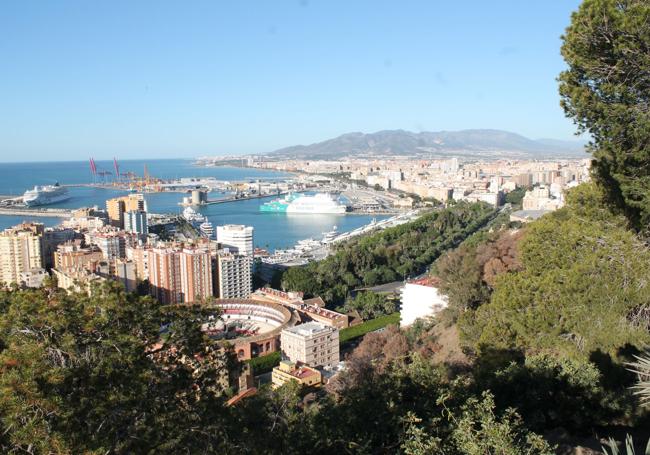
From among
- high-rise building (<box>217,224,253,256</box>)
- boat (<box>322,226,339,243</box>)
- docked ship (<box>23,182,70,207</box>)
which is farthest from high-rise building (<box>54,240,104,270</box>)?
docked ship (<box>23,182,70,207</box>)

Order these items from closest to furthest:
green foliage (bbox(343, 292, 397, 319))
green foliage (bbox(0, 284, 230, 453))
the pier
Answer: green foliage (bbox(0, 284, 230, 453)), green foliage (bbox(343, 292, 397, 319)), the pier

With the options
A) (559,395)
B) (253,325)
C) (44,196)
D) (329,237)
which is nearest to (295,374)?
(253,325)

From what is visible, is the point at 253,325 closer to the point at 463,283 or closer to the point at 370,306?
the point at 370,306

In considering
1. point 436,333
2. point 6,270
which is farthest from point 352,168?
point 436,333

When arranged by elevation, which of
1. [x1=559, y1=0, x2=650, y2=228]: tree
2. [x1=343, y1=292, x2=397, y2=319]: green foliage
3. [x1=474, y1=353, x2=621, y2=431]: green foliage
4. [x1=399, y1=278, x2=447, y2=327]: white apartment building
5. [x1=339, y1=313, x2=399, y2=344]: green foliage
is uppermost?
[x1=559, y1=0, x2=650, y2=228]: tree

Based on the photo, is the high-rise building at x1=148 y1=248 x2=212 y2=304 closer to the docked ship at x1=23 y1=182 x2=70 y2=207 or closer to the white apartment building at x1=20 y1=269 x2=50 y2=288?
the white apartment building at x1=20 y1=269 x2=50 y2=288

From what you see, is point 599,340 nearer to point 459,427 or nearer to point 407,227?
point 459,427

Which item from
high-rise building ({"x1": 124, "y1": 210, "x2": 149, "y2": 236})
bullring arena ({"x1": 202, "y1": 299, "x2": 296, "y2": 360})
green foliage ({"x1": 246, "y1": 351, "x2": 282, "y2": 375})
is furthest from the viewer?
high-rise building ({"x1": 124, "y1": 210, "x2": 149, "y2": 236})
